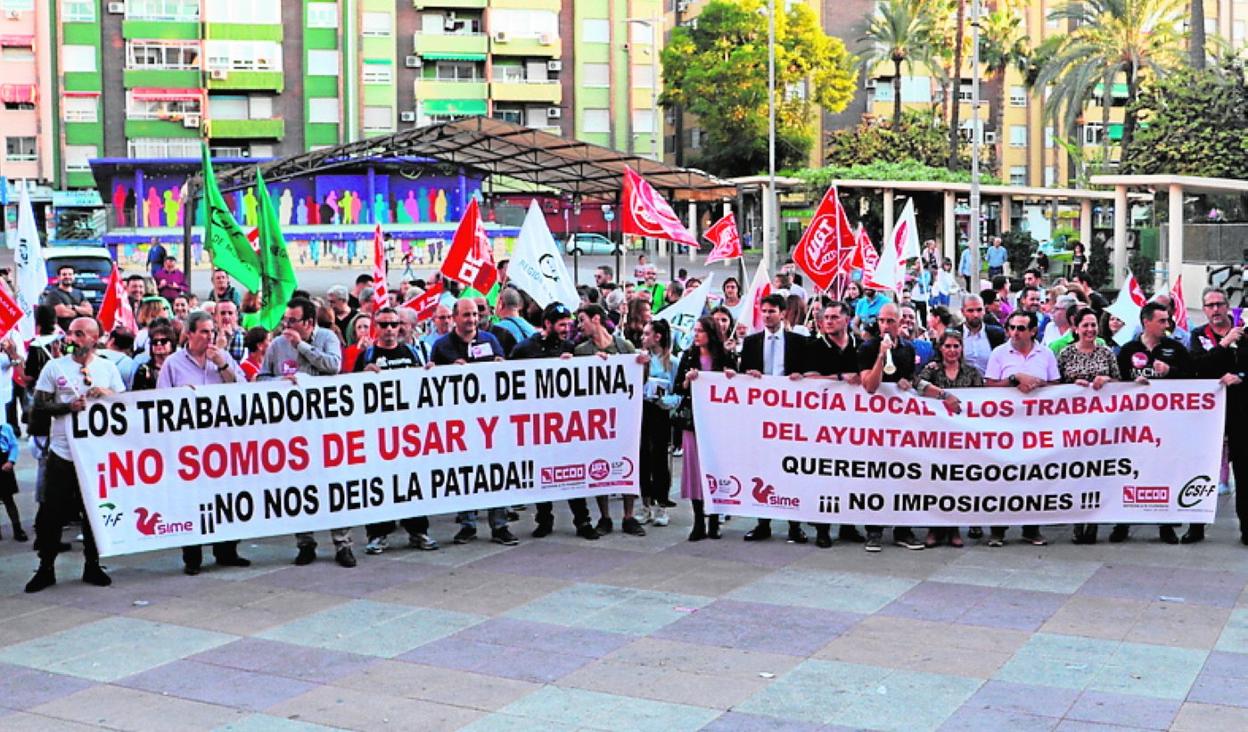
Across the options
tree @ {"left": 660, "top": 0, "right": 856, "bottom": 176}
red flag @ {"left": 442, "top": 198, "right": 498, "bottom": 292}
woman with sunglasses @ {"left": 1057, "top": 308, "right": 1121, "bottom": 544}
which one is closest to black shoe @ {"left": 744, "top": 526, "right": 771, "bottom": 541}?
woman with sunglasses @ {"left": 1057, "top": 308, "right": 1121, "bottom": 544}

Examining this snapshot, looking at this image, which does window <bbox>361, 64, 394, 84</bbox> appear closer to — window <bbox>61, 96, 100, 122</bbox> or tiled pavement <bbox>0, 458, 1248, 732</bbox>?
window <bbox>61, 96, 100, 122</bbox>

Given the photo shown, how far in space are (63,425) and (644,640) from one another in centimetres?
392

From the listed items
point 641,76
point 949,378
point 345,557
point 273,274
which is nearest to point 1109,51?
point 641,76

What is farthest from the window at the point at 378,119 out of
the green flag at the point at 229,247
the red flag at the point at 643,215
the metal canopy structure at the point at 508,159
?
the green flag at the point at 229,247

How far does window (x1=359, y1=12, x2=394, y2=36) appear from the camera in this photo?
74188 millimetres

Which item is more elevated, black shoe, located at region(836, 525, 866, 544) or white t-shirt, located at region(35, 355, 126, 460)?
white t-shirt, located at region(35, 355, 126, 460)

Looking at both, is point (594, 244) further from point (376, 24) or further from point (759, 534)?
point (759, 534)

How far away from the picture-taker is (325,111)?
7350cm

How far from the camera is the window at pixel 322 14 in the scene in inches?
2867

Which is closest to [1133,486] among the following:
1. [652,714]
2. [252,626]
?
[652,714]

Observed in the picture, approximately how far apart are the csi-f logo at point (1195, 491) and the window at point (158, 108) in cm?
6677

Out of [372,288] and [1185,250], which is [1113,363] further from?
[1185,250]

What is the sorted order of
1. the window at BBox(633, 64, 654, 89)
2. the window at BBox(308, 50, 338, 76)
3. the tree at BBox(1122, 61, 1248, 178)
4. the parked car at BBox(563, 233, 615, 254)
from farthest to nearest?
the window at BBox(633, 64, 654, 89), the window at BBox(308, 50, 338, 76), the parked car at BBox(563, 233, 615, 254), the tree at BBox(1122, 61, 1248, 178)

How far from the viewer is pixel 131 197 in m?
55.7
